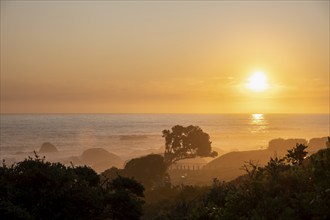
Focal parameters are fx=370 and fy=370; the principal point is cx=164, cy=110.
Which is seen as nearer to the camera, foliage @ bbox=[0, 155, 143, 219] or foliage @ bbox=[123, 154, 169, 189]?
foliage @ bbox=[0, 155, 143, 219]

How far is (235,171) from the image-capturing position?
69.2 metres

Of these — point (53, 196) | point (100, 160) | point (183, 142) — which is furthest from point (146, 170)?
point (100, 160)

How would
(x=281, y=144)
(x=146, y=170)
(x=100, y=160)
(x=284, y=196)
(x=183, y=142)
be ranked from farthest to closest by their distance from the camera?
(x=100, y=160), (x=281, y=144), (x=183, y=142), (x=146, y=170), (x=284, y=196)

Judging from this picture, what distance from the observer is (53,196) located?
54.0 feet

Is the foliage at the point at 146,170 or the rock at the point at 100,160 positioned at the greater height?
the foliage at the point at 146,170

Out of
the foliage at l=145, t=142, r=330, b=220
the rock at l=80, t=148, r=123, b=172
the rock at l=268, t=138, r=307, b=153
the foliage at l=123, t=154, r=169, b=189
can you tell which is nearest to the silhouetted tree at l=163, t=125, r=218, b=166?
the foliage at l=123, t=154, r=169, b=189

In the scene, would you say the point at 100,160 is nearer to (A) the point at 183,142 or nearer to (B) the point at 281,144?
(B) the point at 281,144

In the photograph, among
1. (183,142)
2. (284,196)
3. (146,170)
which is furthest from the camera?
(183,142)

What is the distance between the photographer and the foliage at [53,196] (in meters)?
16.0

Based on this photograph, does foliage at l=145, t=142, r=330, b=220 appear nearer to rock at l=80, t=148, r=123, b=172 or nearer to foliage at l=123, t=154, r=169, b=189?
foliage at l=123, t=154, r=169, b=189

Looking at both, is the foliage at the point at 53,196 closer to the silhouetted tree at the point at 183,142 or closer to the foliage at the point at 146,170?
the foliage at the point at 146,170

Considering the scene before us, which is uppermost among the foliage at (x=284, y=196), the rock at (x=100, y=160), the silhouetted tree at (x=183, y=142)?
the foliage at (x=284, y=196)

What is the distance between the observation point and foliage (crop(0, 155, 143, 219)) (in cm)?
1600

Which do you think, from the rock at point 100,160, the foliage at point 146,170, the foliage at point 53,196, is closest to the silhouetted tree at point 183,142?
the foliage at point 146,170
